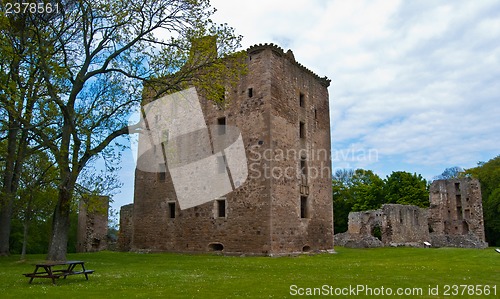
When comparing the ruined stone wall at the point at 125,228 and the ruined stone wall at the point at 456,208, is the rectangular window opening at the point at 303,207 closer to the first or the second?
the ruined stone wall at the point at 125,228

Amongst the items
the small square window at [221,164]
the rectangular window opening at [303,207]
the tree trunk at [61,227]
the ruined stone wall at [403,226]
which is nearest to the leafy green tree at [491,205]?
the ruined stone wall at [403,226]

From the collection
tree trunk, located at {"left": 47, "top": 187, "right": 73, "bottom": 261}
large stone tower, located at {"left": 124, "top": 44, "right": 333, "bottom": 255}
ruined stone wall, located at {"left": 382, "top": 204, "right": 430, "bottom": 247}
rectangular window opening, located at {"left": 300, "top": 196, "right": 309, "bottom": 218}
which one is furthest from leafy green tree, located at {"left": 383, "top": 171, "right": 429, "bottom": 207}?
tree trunk, located at {"left": 47, "top": 187, "right": 73, "bottom": 261}

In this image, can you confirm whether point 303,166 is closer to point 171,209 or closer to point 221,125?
point 221,125

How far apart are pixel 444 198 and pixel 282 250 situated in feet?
94.0

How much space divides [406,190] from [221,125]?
34945 mm

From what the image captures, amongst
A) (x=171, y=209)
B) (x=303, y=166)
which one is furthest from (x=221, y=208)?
(x=303, y=166)

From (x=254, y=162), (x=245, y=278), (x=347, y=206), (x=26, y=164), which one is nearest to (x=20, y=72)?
(x=26, y=164)

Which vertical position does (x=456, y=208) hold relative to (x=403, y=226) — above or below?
above

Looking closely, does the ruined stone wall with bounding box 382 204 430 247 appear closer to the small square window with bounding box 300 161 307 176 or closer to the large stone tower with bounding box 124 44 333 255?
the large stone tower with bounding box 124 44 333 255

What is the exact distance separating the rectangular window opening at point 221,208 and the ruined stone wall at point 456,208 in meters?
26.4

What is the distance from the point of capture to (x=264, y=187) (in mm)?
21016

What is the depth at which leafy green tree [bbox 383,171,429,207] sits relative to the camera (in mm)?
50812

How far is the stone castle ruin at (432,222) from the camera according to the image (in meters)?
34.3

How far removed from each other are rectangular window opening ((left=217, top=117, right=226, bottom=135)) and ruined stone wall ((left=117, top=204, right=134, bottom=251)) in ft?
31.2
